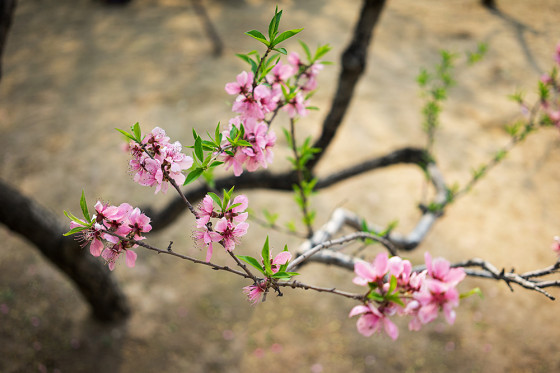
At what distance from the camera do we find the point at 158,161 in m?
0.84

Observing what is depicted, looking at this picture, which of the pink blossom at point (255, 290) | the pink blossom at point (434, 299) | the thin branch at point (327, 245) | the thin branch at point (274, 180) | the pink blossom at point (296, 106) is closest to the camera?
the pink blossom at point (434, 299)

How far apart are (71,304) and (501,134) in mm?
5218

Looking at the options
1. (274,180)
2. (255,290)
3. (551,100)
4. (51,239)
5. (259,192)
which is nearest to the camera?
(255,290)

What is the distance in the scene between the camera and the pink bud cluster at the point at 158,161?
84cm

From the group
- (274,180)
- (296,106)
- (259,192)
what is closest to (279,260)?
(296,106)

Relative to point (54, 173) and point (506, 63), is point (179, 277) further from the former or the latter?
point (506, 63)

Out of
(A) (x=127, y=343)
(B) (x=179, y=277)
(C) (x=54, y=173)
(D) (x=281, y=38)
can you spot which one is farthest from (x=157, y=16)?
(D) (x=281, y=38)

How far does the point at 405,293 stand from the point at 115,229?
64 centimetres

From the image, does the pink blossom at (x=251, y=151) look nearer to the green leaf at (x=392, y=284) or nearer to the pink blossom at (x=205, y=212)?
the pink blossom at (x=205, y=212)

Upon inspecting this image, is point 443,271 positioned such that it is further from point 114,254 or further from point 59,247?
point 59,247

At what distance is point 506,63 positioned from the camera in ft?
19.9

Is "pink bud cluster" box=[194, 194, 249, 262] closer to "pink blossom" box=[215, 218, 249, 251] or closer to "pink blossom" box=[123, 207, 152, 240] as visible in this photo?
"pink blossom" box=[215, 218, 249, 251]

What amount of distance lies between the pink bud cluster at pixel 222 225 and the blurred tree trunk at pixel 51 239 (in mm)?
1667

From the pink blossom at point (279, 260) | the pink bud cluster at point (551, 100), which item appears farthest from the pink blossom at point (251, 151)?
the pink bud cluster at point (551, 100)
